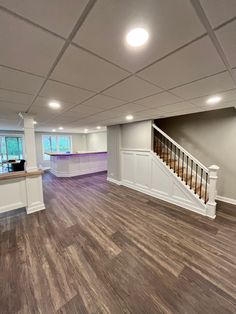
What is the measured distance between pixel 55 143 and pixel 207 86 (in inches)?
349

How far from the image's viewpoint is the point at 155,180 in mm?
4008

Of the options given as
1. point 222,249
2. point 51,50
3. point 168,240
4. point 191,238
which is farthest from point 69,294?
point 51,50

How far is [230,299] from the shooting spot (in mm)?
1399

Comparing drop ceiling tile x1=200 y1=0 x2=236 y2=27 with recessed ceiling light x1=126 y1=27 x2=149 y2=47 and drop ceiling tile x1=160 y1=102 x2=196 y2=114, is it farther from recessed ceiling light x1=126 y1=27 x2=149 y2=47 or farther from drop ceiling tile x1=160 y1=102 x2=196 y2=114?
drop ceiling tile x1=160 y1=102 x2=196 y2=114

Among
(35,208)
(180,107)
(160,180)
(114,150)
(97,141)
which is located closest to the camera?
(180,107)

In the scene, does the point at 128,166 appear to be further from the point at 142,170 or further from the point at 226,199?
the point at 226,199

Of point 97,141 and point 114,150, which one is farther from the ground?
point 97,141

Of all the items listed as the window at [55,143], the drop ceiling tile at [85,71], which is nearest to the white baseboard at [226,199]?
the drop ceiling tile at [85,71]

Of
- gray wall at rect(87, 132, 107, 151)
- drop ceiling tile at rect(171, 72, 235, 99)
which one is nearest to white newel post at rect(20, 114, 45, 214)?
drop ceiling tile at rect(171, 72, 235, 99)

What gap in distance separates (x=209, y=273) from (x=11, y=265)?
2.52 metres

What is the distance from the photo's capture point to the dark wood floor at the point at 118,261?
54.2 inches

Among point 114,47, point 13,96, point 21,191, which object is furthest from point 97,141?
point 114,47

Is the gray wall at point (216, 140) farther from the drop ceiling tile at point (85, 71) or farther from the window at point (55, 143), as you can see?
the window at point (55, 143)

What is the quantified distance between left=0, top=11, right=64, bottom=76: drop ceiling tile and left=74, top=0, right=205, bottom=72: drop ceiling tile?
21cm
